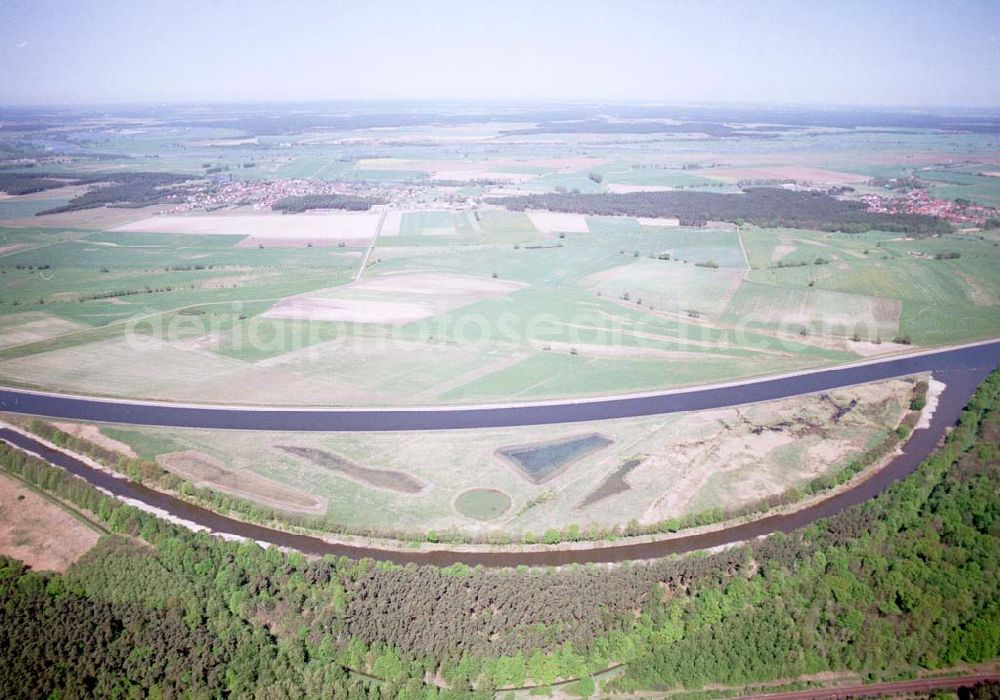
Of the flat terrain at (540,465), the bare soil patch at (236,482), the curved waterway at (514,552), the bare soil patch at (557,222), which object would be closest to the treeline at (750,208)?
the bare soil patch at (557,222)

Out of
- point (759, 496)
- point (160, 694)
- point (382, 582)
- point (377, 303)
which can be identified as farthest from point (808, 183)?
point (160, 694)

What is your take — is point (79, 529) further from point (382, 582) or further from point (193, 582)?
point (382, 582)

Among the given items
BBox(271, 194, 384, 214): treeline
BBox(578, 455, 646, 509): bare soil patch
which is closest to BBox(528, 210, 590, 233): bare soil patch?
BBox(271, 194, 384, 214): treeline

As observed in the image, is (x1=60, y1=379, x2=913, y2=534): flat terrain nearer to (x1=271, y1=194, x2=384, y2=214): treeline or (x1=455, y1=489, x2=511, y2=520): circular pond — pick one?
(x1=455, y1=489, x2=511, y2=520): circular pond

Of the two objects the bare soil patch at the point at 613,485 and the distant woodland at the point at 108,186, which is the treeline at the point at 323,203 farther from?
the bare soil patch at the point at 613,485

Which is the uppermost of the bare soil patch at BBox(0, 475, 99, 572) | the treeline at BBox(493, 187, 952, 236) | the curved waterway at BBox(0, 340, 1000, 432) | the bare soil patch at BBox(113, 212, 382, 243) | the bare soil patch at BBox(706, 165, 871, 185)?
the bare soil patch at BBox(706, 165, 871, 185)

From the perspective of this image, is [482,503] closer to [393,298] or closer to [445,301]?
[445,301]
